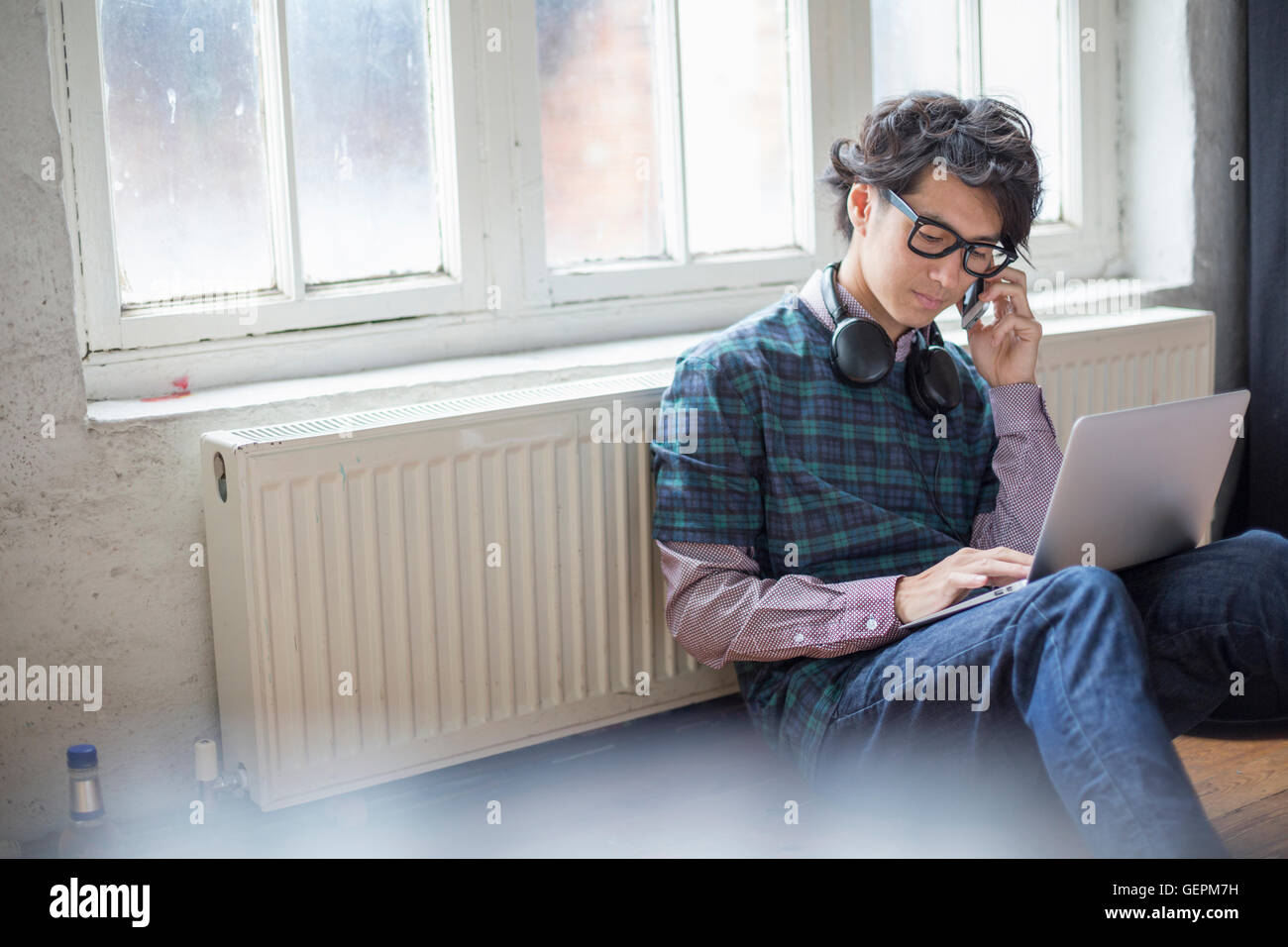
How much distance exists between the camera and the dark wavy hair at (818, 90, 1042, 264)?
1776 mm

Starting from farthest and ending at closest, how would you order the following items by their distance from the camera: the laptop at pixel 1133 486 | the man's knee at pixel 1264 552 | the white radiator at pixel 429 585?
the white radiator at pixel 429 585, the man's knee at pixel 1264 552, the laptop at pixel 1133 486

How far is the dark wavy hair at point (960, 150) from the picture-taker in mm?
1776

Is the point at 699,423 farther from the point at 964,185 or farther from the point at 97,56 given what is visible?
the point at 97,56

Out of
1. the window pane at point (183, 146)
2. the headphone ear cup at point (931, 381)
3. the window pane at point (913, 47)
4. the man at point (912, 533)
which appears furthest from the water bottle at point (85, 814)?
the window pane at point (913, 47)

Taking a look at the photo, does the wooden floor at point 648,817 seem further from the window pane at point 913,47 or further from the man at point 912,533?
the window pane at point 913,47

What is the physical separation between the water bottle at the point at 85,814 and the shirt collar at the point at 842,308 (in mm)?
1135

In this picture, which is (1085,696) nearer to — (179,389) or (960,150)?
(960,150)

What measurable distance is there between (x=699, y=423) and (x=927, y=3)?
4.68ft

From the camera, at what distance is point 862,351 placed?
1.84 meters

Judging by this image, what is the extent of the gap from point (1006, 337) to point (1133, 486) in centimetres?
44

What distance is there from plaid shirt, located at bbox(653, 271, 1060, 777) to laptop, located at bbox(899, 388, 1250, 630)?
7.0 inches

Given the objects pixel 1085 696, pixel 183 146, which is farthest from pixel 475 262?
pixel 1085 696

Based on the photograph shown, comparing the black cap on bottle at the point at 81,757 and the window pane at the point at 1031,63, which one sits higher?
the window pane at the point at 1031,63
